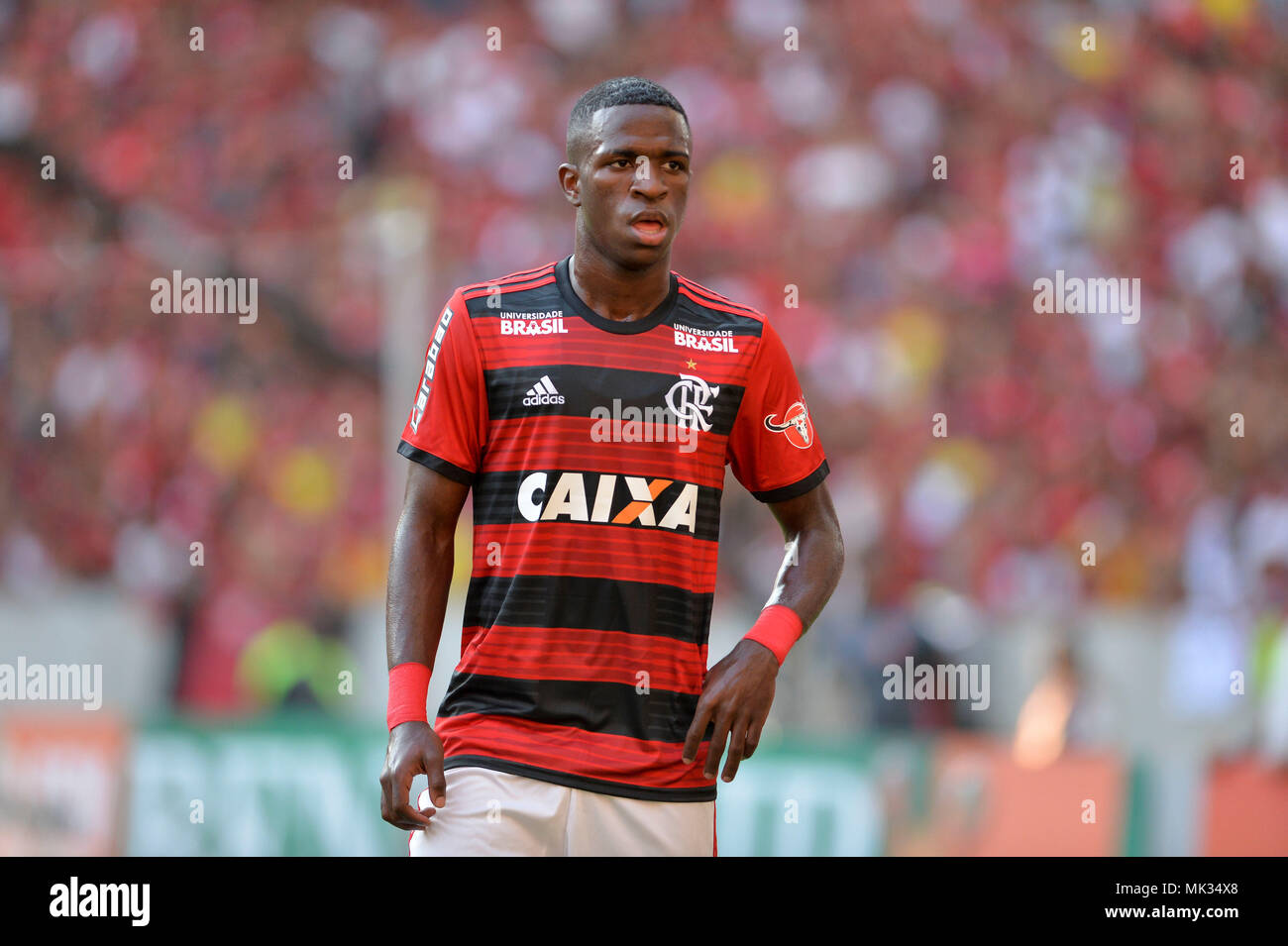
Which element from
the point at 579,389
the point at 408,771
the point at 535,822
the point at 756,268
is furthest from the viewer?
the point at 756,268

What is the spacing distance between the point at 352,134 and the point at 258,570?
4206 mm

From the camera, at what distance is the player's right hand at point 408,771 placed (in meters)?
2.94

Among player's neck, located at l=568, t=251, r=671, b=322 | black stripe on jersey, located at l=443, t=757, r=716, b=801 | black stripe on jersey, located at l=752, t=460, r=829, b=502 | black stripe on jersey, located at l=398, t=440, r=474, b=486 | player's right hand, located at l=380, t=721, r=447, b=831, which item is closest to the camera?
player's right hand, located at l=380, t=721, r=447, b=831

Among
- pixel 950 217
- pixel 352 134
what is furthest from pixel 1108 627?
pixel 352 134

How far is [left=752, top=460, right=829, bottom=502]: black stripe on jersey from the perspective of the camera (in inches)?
132

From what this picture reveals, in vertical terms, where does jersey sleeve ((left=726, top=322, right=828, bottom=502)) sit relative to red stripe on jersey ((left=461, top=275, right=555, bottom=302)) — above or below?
below

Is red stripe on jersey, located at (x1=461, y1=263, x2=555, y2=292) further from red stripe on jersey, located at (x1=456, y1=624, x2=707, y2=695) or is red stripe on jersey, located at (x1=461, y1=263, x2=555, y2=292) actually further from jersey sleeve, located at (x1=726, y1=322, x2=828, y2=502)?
red stripe on jersey, located at (x1=456, y1=624, x2=707, y2=695)

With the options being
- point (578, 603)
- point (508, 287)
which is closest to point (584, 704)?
point (578, 603)

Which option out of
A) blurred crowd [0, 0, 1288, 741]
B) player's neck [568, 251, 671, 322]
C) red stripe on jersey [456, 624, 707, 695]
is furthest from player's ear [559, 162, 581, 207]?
blurred crowd [0, 0, 1288, 741]

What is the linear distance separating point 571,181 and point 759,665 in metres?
1.08

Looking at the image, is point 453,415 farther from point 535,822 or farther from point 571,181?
point 535,822

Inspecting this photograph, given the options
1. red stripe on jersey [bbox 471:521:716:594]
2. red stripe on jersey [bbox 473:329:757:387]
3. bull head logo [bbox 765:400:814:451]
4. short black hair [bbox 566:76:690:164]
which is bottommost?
red stripe on jersey [bbox 471:521:716:594]

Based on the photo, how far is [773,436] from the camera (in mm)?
3340

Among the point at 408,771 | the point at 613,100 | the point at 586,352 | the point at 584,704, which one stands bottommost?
the point at 408,771
